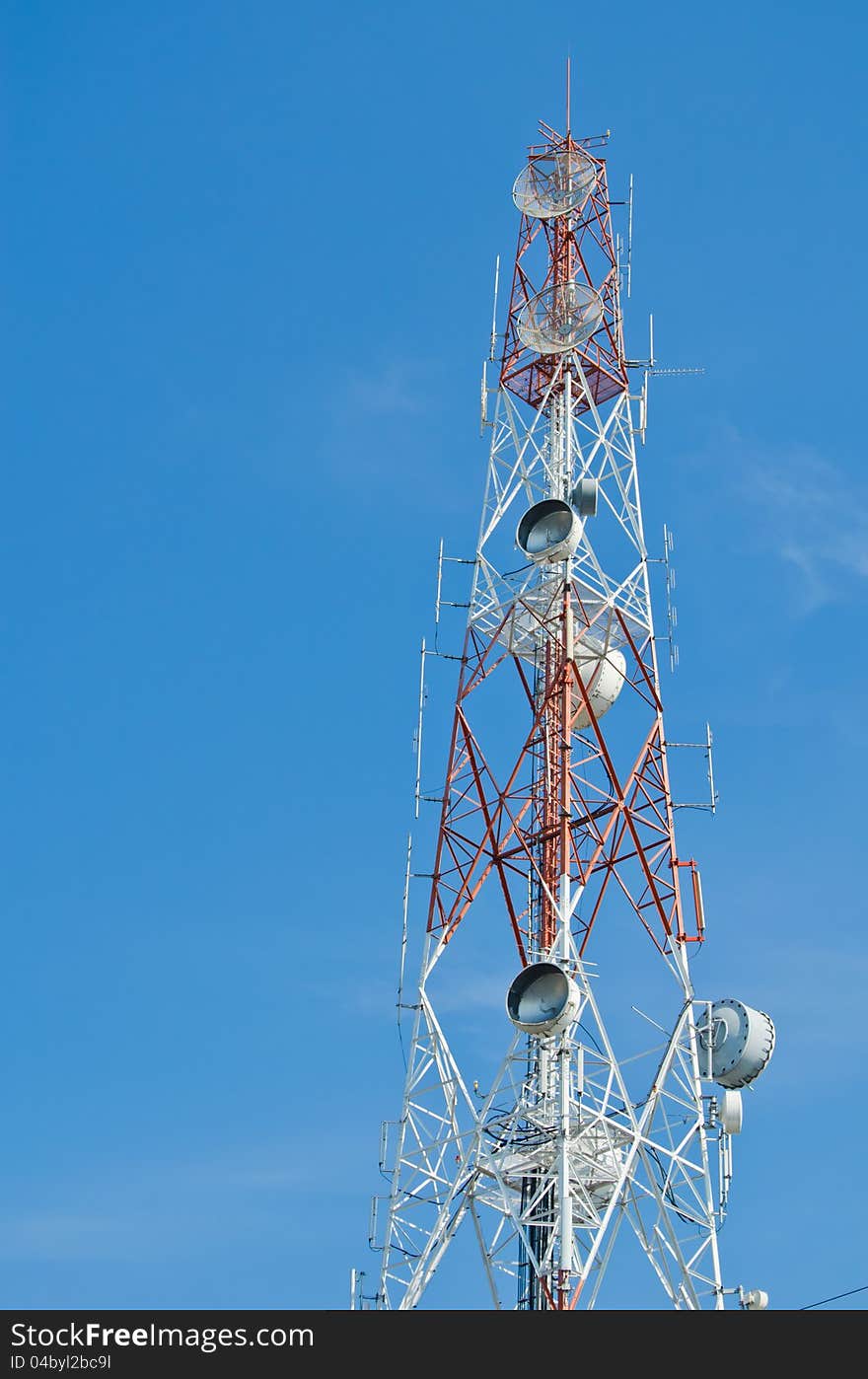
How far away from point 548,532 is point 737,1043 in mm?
13852

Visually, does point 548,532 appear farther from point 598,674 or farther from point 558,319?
point 558,319

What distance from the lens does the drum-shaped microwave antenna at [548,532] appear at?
45.9m

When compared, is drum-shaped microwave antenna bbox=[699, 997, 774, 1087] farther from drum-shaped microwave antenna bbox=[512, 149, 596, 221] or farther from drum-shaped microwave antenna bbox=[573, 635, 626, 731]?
drum-shaped microwave antenna bbox=[512, 149, 596, 221]

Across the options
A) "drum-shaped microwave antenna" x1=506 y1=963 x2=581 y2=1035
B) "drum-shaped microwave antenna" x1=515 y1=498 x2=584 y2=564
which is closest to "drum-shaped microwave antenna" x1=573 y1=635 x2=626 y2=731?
"drum-shaped microwave antenna" x1=515 y1=498 x2=584 y2=564

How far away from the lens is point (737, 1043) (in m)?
40.8

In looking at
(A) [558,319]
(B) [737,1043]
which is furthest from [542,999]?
(A) [558,319]

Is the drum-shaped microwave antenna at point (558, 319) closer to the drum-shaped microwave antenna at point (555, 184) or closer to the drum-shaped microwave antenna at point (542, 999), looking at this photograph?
the drum-shaped microwave antenna at point (555, 184)

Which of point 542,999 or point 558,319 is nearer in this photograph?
point 542,999

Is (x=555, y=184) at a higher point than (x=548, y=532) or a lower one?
higher

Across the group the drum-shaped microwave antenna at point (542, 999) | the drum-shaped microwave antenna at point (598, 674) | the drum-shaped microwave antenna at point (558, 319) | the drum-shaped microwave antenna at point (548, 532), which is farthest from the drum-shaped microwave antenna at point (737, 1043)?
the drum-shaped microwave antenna at point (558, 319)

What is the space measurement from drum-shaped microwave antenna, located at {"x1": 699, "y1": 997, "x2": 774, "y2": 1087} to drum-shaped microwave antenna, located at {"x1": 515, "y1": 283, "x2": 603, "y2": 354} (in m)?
19.9
